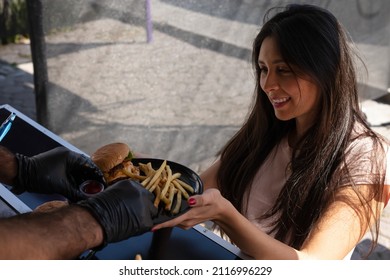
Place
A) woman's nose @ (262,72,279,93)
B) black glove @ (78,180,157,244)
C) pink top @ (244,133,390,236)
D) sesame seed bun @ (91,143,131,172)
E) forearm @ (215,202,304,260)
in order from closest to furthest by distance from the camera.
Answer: black glove @ (78,180,157,244) < forearm @ (215,202,304,260) < sesame seed bun @ (91,143,131,172) < woman's nose @ (262,72,279,93) < pink top @ (244,133,390,236)

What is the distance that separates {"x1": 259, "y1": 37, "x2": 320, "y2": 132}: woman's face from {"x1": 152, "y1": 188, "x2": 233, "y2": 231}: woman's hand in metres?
0.60

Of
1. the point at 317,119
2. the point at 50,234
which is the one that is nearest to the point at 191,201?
the point at 50,234

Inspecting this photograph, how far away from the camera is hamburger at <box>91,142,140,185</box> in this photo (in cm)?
215

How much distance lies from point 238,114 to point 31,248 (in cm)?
377

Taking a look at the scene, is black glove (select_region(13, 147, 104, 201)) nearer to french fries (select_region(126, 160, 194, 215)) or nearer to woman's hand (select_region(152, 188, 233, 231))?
french fries (select_region(126, 160, 194, 215))

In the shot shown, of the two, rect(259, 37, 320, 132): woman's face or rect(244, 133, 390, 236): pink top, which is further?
rect(244, 133, 390, 236): pink top

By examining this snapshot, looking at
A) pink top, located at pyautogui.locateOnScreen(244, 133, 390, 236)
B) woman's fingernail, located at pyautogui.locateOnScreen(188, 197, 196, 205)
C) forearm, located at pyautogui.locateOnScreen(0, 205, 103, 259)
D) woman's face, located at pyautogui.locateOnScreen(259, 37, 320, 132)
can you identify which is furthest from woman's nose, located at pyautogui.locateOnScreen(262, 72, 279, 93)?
forearm, located at pyautogui.locateOnScreen(0, 205, 103, 259)

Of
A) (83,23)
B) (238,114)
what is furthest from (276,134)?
(238,114)

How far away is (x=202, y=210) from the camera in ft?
6.32

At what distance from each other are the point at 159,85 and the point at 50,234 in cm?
305

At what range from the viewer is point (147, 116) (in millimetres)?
4559

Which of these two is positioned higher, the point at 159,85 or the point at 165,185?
the point at 165,185

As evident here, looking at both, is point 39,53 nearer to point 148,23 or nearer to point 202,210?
point 148,23

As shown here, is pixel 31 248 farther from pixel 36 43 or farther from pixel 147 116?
pixel 147 116
